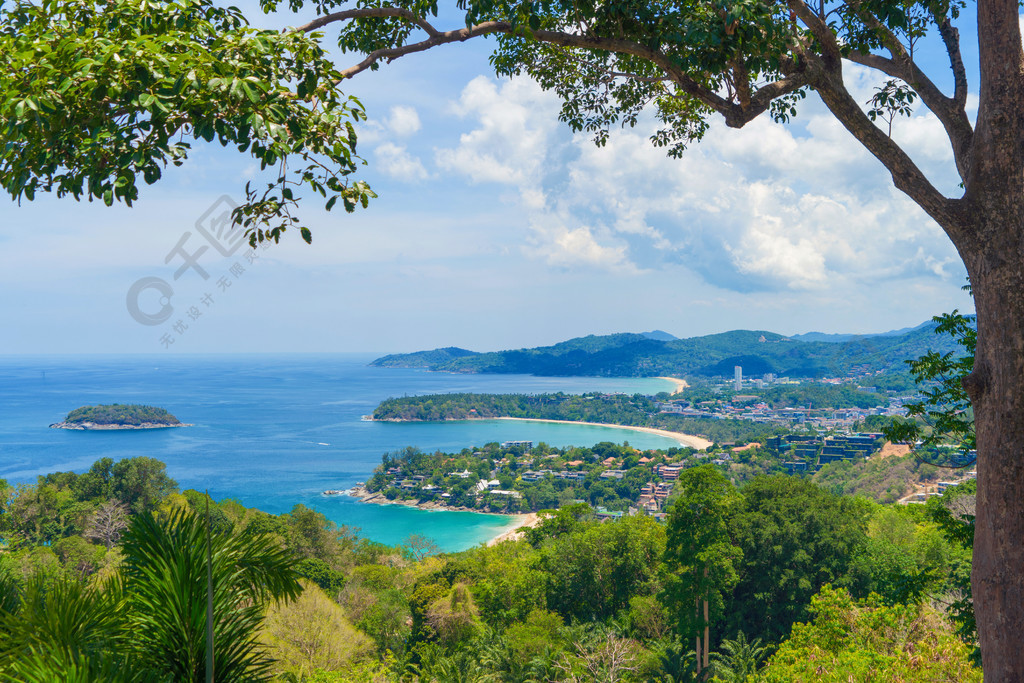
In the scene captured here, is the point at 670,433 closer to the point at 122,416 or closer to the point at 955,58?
the point at 122,416

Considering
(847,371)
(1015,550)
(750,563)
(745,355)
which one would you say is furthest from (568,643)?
(745,355)

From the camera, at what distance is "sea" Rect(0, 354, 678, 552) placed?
41.7 meters

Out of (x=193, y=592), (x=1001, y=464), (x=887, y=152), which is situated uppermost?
(x=887, y=152)

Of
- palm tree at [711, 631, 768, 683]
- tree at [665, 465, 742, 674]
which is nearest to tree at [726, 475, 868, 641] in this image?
tree at [665, 465, 742, 674]

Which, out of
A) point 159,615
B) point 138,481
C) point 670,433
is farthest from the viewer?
point 670,433

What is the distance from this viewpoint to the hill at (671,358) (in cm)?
9281

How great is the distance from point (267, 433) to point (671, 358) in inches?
3271

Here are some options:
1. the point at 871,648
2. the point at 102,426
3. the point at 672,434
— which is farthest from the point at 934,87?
the point at 672,434

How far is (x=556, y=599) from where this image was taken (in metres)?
16.2

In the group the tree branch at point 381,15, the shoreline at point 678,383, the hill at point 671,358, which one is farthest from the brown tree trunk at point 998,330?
the shoreline at point 678,383

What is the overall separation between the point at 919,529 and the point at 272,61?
17641mm

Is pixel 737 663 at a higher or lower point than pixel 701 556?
lower

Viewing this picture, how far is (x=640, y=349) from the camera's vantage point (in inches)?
5138

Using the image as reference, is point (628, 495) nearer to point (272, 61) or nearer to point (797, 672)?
point (797, 672)
